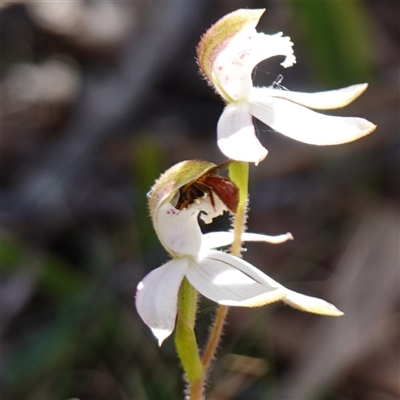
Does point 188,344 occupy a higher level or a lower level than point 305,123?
lower

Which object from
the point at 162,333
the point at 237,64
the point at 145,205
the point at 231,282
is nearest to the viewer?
the point at 162,333

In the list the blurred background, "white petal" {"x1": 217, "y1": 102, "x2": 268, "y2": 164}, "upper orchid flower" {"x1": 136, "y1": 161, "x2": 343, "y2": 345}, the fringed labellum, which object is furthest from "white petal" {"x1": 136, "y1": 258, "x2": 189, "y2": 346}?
the blurred background

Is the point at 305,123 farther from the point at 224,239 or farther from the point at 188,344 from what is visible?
the point at 188,344

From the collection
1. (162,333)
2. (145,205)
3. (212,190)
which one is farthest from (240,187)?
(145,205)

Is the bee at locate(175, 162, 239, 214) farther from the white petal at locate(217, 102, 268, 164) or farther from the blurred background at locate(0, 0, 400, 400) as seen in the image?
the blurred background at locate(0, 0, 400, 400)

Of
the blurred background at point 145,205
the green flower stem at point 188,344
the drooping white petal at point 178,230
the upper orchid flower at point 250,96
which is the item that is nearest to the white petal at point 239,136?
the upper orchid flower at point 250,96
